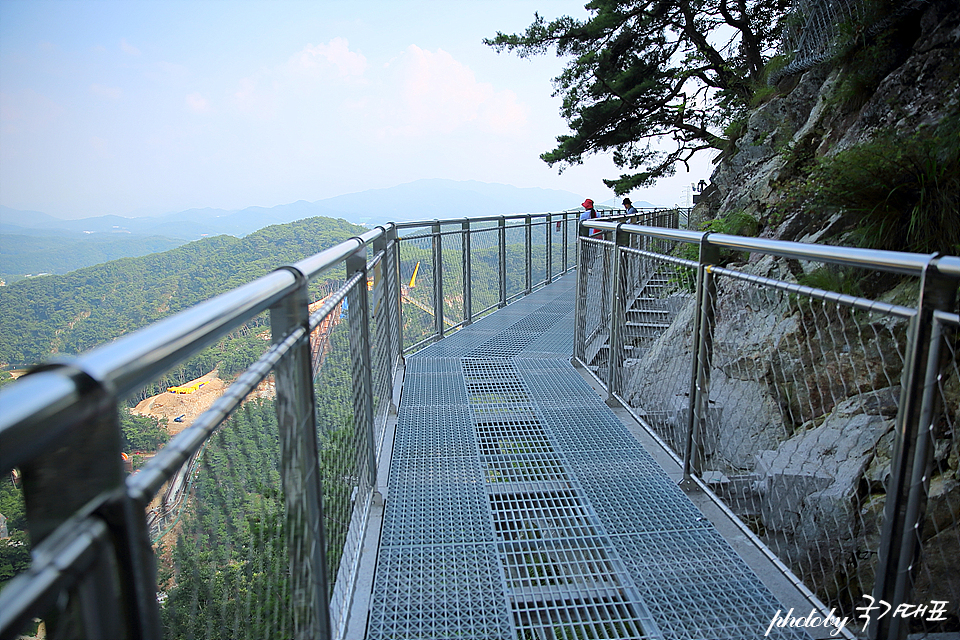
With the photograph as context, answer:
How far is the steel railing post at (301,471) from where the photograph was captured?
5.19ft

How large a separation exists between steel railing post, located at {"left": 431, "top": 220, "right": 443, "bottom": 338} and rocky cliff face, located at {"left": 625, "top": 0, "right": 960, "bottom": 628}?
8.32 feet

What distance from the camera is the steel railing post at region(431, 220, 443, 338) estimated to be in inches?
279

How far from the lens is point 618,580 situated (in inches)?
103

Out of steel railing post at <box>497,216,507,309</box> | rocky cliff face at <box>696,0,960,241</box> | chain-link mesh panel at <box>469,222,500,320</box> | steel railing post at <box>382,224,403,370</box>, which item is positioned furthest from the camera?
steel railing post at <box>497,216,507,309</box>

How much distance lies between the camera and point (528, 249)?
11.1 metres

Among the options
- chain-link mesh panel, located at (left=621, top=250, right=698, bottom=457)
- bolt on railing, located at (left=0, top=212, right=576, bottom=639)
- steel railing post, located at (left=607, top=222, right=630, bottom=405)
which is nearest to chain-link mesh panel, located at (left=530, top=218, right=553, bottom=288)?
chain-link mesh panel, located at (left=621, top=250, right=698, bottom=457)

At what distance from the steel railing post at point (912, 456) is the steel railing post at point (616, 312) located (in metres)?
2.74

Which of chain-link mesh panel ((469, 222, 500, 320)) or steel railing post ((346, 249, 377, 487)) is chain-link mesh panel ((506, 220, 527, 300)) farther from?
steel railing post ((346, 249, 377, 487))

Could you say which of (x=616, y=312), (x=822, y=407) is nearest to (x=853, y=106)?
(x=616, y=312)

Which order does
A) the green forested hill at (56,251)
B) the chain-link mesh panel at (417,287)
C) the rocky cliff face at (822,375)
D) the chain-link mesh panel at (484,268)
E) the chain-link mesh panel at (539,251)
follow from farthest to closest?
1. the green forested hill at (56,251)
2. the chain-link mesh panel at (539,251)
3. the chain-link mesh panel at (484,268)
4. the chain-link mesh panel at (417,287)
5. the rocky cliff face at (822,375)

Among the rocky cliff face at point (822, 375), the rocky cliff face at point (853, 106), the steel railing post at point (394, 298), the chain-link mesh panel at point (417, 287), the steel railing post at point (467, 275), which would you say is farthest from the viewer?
the steel railing post at point (467, 275)

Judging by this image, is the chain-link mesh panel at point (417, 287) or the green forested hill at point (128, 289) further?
the green forested hill at point (128, 289)

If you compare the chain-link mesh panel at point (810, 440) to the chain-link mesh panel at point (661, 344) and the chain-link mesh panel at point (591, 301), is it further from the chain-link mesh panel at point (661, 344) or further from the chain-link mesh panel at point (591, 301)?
the chain-link mesh panel at point (591, 301)

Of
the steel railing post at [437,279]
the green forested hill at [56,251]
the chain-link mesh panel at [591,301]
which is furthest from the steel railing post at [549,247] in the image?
the green forested hill at [56,251]
